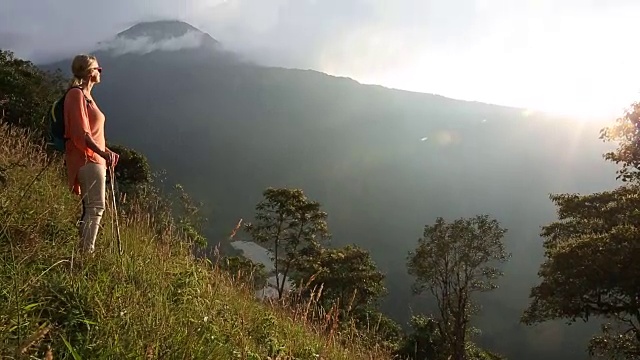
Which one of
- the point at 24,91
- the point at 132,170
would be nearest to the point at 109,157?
the point at 24,91

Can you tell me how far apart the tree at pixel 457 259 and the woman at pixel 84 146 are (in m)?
24.5

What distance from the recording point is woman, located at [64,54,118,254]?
10.9 ft

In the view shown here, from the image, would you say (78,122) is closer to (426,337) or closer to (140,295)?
(140,295)

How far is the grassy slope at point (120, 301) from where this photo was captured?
81.4 inches

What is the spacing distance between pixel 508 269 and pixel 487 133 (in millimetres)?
79013

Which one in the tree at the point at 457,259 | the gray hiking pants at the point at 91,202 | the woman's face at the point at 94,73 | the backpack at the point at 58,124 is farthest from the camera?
the tree at the point at 457,259

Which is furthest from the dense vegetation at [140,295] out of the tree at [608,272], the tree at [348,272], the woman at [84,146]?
the tree at [348,272]

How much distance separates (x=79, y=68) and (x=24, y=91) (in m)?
19.7

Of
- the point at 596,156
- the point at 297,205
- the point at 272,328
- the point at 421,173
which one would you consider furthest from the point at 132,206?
the point at 596,156

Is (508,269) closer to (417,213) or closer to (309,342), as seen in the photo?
(417,213)

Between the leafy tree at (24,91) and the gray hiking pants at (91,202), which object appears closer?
the gray hiking pants at (91,202)

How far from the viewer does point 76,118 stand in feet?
10.9

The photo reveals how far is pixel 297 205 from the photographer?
30641mm

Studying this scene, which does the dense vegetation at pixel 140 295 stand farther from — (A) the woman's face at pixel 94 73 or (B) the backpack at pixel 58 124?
(A) the woman's face at pixel 94 73
